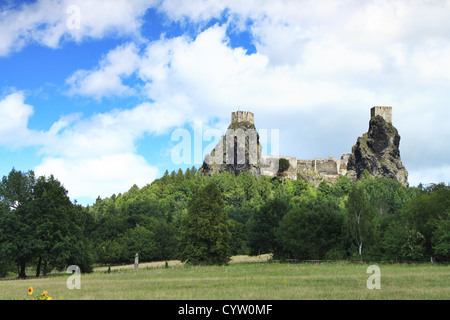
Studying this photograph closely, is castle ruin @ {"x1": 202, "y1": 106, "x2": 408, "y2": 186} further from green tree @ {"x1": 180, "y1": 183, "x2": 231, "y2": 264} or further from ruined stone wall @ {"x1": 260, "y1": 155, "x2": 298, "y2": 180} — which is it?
green tree @ {"x1": 180, "y1": 183, "x2": 231, "y2": 264}

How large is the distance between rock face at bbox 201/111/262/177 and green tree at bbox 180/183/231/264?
10611cm

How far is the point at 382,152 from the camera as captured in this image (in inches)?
6506

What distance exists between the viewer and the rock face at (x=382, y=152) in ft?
538

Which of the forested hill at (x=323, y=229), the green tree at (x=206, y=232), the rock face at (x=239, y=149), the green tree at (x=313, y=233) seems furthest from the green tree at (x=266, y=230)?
the rock face at (x=239, y=149)

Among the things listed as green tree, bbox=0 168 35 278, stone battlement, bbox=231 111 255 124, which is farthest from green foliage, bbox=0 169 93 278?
stone battlement, bbox=231 111 255 124

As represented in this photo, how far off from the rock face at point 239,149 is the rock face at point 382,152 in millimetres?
40554

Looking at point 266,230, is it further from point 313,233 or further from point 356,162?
point 356,162

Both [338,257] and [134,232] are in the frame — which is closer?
[338,257]

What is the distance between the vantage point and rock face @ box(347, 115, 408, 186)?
538 feet

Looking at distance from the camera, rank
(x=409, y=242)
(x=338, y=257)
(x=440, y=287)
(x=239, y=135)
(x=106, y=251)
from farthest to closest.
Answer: (x=239, y=135) → (x=106, y=251) → (x=338, y=257) → (x=409, y=242) → (x=440, y=287)

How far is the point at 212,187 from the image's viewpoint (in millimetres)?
62469
